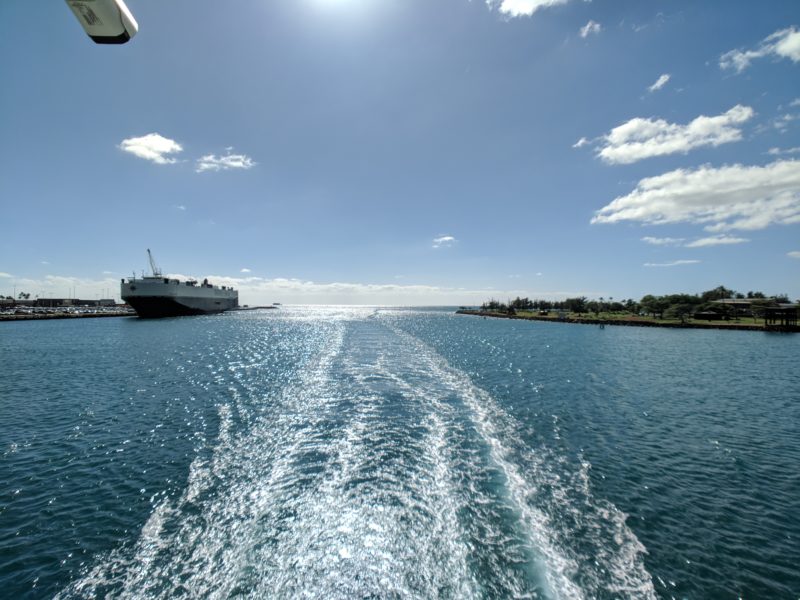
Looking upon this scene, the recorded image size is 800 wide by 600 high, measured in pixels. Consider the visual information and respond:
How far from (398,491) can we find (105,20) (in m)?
13.3

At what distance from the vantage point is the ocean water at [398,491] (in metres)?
8.77

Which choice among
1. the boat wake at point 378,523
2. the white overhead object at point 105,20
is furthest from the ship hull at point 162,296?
the white overhead object at point 105,20

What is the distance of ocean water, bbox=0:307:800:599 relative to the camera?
8.77m

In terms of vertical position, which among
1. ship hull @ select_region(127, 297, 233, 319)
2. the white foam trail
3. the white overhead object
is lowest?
the white foam trail

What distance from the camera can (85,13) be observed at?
2.18 meters

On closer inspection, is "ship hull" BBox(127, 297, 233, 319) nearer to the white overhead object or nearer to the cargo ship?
the cargo ship

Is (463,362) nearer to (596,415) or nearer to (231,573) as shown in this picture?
(596,415)

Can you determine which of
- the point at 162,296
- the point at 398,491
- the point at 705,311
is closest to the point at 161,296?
the point at 162,296

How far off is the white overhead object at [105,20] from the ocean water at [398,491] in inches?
406

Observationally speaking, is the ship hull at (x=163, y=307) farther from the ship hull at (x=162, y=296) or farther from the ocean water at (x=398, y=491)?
the ocean water at (x=398, y=491)

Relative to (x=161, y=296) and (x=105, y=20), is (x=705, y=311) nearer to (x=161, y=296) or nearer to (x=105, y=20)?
(x=105, y=20)

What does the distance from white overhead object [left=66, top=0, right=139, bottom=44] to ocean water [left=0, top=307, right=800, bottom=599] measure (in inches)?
406

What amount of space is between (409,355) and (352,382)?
15412 mm

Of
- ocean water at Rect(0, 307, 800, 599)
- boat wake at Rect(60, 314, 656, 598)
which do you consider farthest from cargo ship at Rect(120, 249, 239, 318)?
boat wake at Rect(60, 314, 656, 598)
